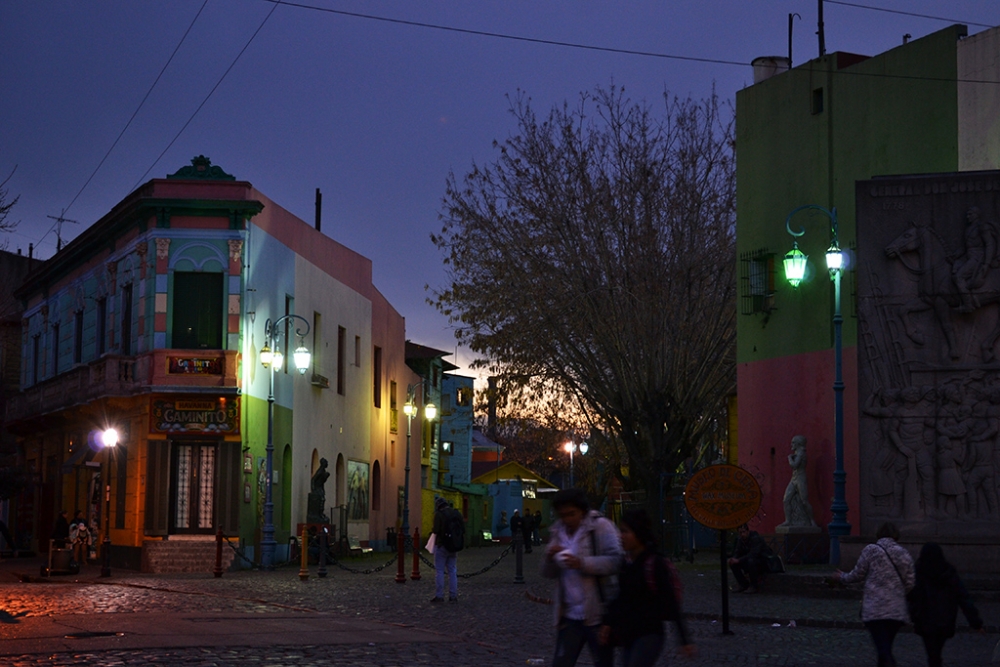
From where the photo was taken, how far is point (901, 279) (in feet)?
71.7

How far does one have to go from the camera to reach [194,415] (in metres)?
33.3

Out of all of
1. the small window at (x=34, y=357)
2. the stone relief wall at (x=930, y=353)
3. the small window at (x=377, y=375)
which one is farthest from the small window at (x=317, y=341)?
the stone relief wall at (x=930, y=353)

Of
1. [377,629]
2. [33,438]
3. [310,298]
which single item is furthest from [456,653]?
[33,438]

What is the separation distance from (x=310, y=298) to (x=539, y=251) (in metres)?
9.06

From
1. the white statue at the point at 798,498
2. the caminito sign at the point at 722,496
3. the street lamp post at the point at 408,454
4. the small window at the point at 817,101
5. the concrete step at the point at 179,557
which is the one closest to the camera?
the caminito sign at the point at 722,496

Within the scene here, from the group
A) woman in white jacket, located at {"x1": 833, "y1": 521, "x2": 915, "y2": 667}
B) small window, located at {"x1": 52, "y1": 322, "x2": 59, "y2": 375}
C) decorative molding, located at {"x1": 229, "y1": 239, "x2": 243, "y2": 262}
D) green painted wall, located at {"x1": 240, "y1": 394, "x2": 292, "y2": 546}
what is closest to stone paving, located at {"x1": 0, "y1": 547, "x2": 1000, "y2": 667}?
woman in white jacket, located at {"x1": 833, "y1": 521, "x2": 915, "y2": 667}

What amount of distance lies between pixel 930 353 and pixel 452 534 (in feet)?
25.8

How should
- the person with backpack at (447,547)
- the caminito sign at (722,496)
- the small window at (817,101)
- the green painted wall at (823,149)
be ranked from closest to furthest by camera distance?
the caminito sign at (722,496) < the person with backpack at (447,547) < the green painted wall at (823,149) < the small window at (817,101)

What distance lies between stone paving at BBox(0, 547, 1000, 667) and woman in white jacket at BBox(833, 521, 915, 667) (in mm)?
2688

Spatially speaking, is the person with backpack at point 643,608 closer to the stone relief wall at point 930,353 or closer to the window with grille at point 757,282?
the stone relief wall at point 930,353

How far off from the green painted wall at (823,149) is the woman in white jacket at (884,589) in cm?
1744

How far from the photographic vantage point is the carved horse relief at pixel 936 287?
2144 centimetres

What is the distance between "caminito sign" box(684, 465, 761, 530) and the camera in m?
16.2

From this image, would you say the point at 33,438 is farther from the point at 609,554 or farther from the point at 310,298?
the point at 609,554
